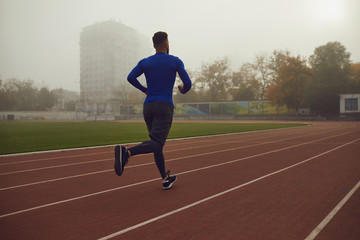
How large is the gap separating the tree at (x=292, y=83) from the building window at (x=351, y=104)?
6489 mm

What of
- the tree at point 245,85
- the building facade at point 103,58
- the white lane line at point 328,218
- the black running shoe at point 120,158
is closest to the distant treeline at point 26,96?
the building facade at point 103,58

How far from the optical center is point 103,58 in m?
136

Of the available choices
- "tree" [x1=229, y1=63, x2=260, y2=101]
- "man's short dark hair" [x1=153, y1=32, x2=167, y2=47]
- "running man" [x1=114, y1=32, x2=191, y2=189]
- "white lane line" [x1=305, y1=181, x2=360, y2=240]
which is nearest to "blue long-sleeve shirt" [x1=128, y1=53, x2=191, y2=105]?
"running man" [x1=114, y1=32, x2=191, y2=189]

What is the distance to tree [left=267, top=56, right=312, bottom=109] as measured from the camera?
4994 centimetres

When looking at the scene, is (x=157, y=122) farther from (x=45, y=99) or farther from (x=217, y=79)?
(x=45, y=99)

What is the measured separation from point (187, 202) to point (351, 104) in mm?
49462

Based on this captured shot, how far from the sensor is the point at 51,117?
65938 millimetres

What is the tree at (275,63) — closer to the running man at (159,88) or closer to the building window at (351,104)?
the building window at (351,104)

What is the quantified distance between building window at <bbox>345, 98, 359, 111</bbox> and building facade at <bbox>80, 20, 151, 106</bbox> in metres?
98.8

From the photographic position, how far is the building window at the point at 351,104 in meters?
45.6

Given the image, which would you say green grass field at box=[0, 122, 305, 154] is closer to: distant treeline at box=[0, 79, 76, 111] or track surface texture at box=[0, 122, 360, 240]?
track surface texture at box=[0, 122, 360, 240]

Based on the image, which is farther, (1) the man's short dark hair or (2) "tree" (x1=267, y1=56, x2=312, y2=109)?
(2) "tree" (x1=267, y1=56, x2=312, y2=109)

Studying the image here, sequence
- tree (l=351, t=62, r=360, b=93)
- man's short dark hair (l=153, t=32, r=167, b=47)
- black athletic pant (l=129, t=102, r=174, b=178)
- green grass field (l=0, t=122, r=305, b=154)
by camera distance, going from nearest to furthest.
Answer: black athletic pant (l=129, t=102, r=174, b=178) → man's short dark hair (l=153, t=32, r=167, b=47) → green grass field (l=0, t=122, r=305, b=154) → tree (l=351, t=62, r=360, b=93)

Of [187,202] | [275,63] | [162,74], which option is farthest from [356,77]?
[187,202]
